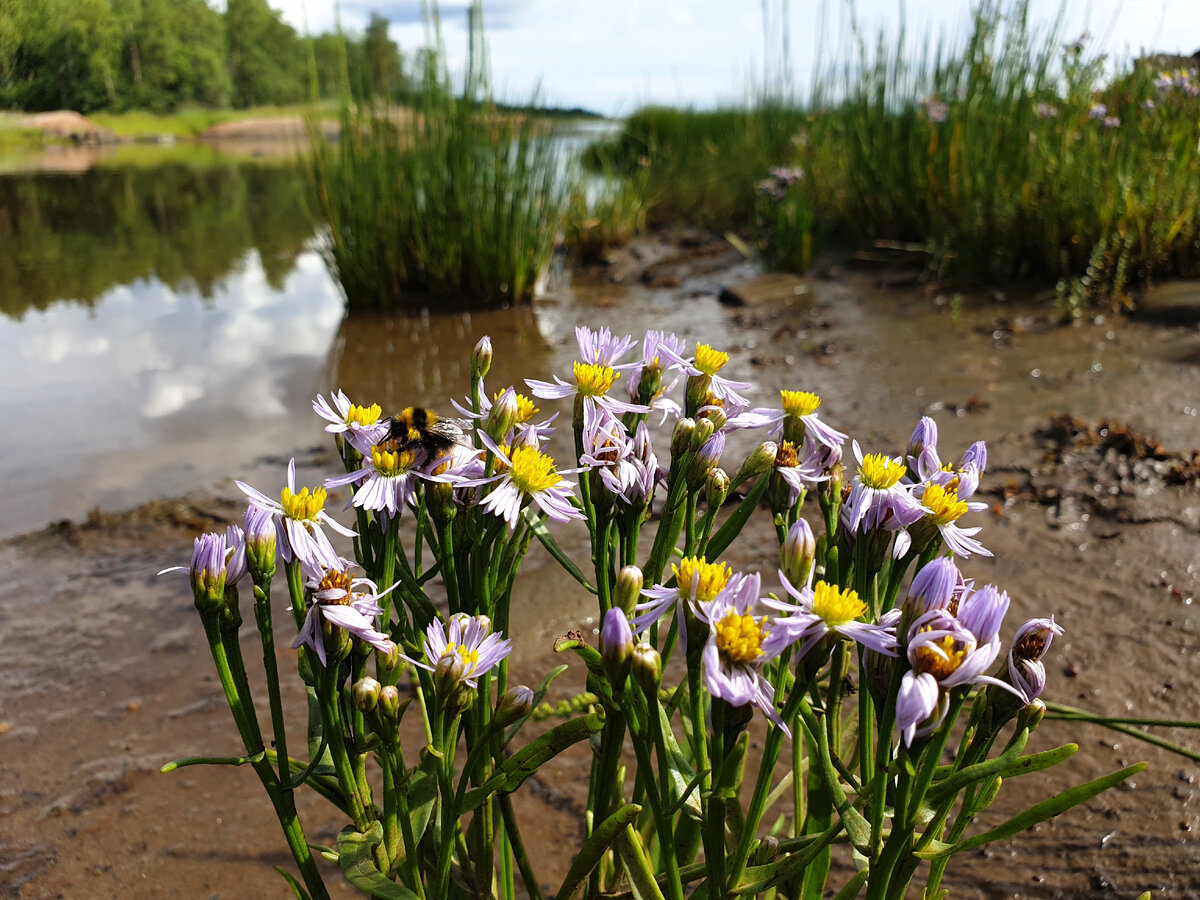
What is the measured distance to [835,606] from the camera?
888mm

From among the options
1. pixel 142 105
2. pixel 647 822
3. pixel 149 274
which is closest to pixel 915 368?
pixel 647 822

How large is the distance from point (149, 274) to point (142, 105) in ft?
7.07

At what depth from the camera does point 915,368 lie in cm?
477

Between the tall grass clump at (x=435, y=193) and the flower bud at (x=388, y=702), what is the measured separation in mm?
5704

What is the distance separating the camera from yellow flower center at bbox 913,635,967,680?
2.72 feet

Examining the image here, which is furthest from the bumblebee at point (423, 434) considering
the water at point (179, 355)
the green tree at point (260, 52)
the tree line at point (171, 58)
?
the green tree at point (260, 52)

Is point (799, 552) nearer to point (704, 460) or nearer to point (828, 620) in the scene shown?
point (828, 620)

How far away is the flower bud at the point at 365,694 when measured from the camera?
3.15 ft

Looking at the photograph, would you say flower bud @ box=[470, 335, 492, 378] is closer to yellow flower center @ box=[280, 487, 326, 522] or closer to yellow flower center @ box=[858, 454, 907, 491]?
yellow flower center @ box=[280, 487, 326, 522]

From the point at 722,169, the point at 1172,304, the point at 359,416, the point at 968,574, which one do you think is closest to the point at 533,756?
the point at 359,416

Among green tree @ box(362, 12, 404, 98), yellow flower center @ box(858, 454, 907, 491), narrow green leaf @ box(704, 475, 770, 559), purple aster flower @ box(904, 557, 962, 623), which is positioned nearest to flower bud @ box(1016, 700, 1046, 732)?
purple aster flower @ box(904, 557, 962, 623)

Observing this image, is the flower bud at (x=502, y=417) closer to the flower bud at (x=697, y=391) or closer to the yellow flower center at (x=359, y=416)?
the yellow flower center at (x=359, y=416)

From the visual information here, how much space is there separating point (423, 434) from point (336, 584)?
270 millimetres

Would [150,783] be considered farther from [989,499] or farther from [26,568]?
[989,499]
